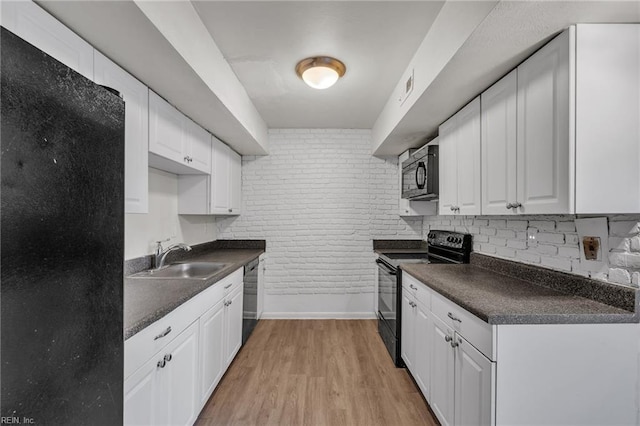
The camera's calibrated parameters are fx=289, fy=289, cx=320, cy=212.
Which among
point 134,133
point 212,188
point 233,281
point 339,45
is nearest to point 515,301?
point 339,45

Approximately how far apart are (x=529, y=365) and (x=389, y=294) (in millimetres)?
1615

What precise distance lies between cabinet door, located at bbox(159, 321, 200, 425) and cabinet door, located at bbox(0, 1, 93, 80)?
134cm

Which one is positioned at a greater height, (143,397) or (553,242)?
(553,242)

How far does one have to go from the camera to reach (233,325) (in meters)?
2.51

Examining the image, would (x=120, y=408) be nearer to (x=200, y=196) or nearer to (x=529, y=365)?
(x=529, y=365)

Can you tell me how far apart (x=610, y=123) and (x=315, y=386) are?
2.39m

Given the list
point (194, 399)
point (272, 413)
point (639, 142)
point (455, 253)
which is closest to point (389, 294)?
point (455, 253)

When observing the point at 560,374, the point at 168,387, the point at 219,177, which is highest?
the point at 219,177

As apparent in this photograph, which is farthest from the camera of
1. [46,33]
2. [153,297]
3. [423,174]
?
[423,174]

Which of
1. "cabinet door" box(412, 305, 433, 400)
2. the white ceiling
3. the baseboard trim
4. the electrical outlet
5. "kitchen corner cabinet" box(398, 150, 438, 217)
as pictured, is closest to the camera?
the electrical outlet

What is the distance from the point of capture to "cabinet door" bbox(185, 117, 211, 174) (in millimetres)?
2334

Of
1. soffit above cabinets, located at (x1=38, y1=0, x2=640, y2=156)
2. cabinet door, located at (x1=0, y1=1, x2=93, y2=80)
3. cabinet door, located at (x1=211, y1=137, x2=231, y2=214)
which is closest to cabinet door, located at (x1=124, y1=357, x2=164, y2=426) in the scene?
cabinet door, located at (x1=0, y1=1, x2=93, y2=80)

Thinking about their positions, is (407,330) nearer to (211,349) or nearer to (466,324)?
(466,324)

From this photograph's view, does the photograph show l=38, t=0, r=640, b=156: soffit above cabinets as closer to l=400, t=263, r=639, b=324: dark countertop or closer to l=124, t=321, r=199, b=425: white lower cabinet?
l=400, t=263, r=639, b=324: dark countertop
